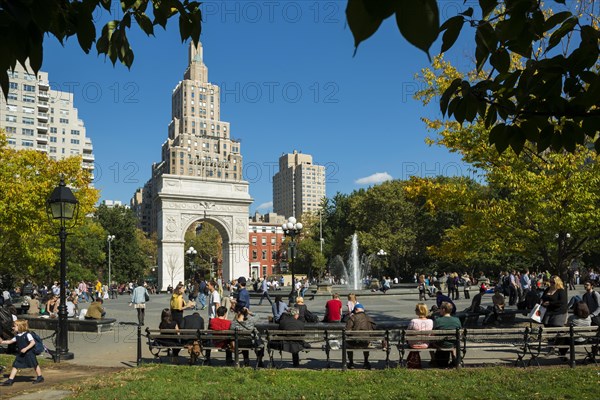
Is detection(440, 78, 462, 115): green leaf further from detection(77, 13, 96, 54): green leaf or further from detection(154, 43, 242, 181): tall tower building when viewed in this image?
detection(154, 43, 242, 181): tall tower building

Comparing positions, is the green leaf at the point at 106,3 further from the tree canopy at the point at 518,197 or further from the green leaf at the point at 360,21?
the tree canopy at the point at 518,197

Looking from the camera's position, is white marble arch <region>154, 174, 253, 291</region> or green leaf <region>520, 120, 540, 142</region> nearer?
green leaf <region>520, 120, 540, 142</region>

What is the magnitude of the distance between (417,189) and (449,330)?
19.8 ft

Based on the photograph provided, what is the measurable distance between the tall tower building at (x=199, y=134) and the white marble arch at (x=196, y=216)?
6671 centimetres

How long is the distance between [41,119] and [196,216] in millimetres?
49587

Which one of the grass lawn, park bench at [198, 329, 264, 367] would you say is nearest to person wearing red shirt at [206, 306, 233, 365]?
park bench at [198, 329, 264, 367]

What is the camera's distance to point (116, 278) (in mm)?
66250

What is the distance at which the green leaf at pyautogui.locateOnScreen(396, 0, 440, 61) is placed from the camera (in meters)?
1.69

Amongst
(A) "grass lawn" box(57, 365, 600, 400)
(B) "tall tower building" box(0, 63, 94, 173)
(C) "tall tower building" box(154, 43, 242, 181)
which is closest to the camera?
(A) "grass lawn" box(57, 365, 600, 400)

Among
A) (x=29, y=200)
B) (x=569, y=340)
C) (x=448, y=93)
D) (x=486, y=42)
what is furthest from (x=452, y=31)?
(x=29, y=200)

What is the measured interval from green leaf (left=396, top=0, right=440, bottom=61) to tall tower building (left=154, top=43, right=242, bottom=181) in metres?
118

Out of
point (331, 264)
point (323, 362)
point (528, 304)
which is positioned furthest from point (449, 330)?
point (331, 264)

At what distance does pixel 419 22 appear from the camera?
170 centimetres

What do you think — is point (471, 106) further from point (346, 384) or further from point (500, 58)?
point (346, 384)
